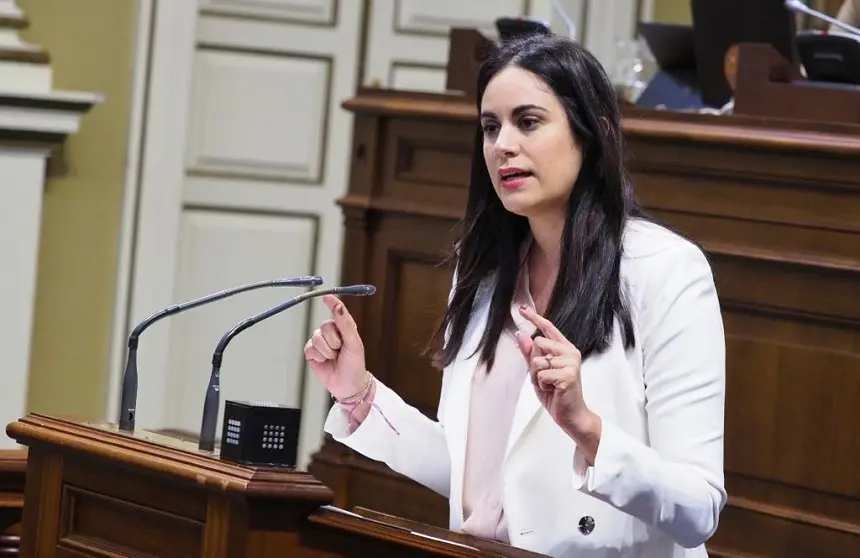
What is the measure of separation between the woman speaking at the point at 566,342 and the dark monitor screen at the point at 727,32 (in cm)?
128

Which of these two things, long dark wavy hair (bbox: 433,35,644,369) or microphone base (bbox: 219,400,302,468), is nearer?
microphone base (bbox: 219,400,302,468)

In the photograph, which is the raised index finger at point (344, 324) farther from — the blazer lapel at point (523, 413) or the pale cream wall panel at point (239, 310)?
the pale cream wall panel at point (239, 310)

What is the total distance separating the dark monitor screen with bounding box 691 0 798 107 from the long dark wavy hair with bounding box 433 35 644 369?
1.24 metres

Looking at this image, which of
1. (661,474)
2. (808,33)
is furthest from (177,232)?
(661,474)

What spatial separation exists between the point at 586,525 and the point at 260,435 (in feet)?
1.61

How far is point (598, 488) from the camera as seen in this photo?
1822 mm

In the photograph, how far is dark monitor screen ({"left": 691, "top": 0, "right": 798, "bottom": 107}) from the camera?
3.32m

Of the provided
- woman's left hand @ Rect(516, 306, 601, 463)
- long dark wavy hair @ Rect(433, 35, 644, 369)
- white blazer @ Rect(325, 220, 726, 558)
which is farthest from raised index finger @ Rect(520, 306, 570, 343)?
long dark wavy hair @ Rect(433, 35, 644, 369)

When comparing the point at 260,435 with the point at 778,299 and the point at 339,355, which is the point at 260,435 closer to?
the point at 339,355

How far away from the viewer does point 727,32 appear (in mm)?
3416

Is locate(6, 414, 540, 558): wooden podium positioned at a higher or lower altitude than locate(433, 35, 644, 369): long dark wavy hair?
lower

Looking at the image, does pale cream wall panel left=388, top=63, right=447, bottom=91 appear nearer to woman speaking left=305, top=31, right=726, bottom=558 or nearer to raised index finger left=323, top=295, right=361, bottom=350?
woman speaking left=305, top=31, right=726, bottom=558

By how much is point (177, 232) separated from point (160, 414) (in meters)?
0.59

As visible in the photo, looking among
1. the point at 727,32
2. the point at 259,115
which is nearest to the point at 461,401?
the point at 727,32
